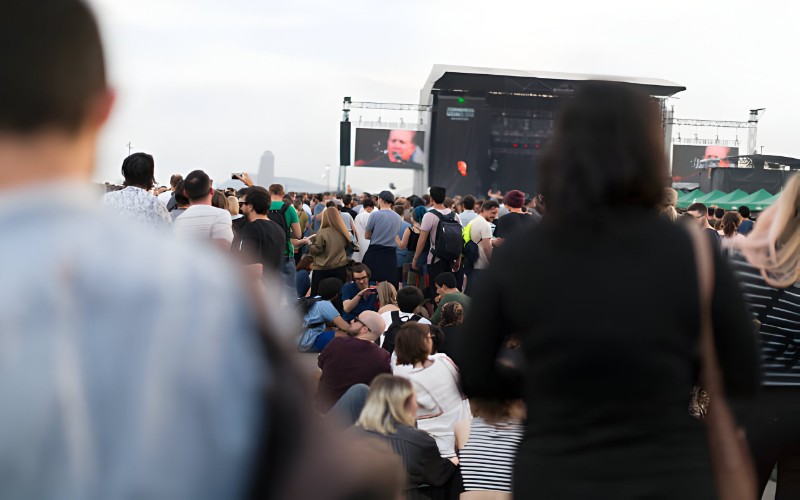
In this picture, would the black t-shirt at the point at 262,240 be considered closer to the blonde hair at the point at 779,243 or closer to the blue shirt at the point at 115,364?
the blonde hair at the point at 779,243

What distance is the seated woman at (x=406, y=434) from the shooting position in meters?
4.39

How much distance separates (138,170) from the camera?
4.91 m

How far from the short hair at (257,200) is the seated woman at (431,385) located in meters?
2.55

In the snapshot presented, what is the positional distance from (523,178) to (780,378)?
130 ft

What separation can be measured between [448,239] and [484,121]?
30631 millimetres

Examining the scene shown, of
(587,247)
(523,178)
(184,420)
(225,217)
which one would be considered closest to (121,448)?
(184,420)

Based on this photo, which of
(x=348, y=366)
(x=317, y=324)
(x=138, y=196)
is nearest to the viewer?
(x=138, y=196)

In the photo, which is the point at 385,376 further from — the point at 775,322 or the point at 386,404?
the point at 775,322

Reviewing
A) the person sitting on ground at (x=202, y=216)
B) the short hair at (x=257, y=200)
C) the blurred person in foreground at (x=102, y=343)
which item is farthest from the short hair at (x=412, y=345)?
the blurred person in foreground at (x=102, y=343)

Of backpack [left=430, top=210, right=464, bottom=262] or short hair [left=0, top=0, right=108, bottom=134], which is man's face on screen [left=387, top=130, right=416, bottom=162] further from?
short hair [left=0, top=0, right=108, bottom=134]

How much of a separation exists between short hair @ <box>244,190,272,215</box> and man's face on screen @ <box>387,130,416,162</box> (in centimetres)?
3530

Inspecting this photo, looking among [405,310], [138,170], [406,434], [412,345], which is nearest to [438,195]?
[405,310]

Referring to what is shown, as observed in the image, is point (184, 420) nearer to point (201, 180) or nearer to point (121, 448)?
point (121, 448)

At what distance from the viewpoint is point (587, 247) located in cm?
180
